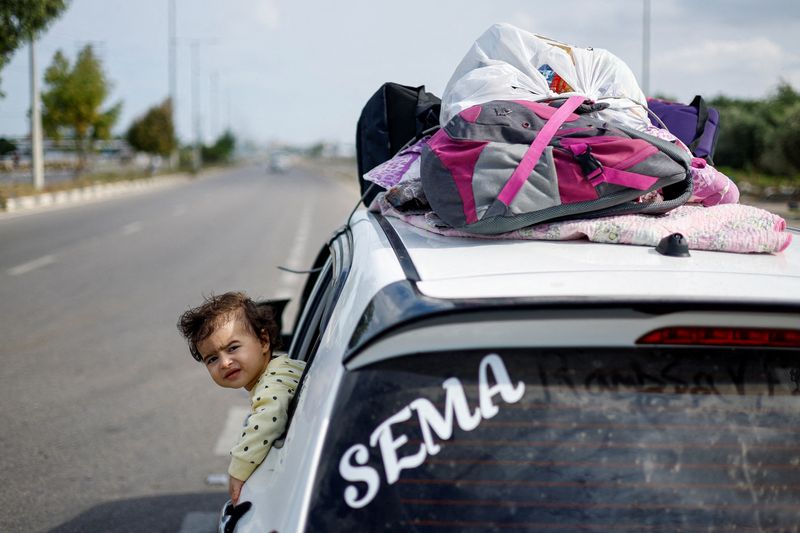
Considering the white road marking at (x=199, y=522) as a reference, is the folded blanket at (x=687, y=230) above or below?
above

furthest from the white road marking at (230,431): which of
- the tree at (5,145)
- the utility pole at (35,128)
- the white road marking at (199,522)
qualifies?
the utility pole at (35,128)

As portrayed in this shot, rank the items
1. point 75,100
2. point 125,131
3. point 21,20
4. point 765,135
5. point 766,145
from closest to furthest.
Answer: point 21,20, point 766,145, point 765,135, point 75,100, point 125,131

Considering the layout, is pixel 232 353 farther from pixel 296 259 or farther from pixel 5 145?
pixel 5 145

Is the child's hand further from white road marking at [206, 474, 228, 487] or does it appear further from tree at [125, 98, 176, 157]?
tree at [125, 98, 176, 157]

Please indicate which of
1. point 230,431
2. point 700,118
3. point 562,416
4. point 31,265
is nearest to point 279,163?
point 31,265

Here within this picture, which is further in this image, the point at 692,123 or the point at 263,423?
the point at 692,123

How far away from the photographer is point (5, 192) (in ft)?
90.6

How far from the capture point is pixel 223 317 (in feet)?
8.32

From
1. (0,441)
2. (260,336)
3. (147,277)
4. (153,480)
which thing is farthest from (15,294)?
(260,336)

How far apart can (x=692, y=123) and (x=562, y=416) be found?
269 centimetres

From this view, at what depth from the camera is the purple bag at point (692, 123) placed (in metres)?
3.91

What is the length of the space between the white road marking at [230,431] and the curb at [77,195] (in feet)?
66.0

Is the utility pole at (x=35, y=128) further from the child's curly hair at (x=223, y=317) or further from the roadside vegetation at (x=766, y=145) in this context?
the child's curly hair at (x=223, y=317)

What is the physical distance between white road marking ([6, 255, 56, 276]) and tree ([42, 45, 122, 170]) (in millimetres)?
30514
